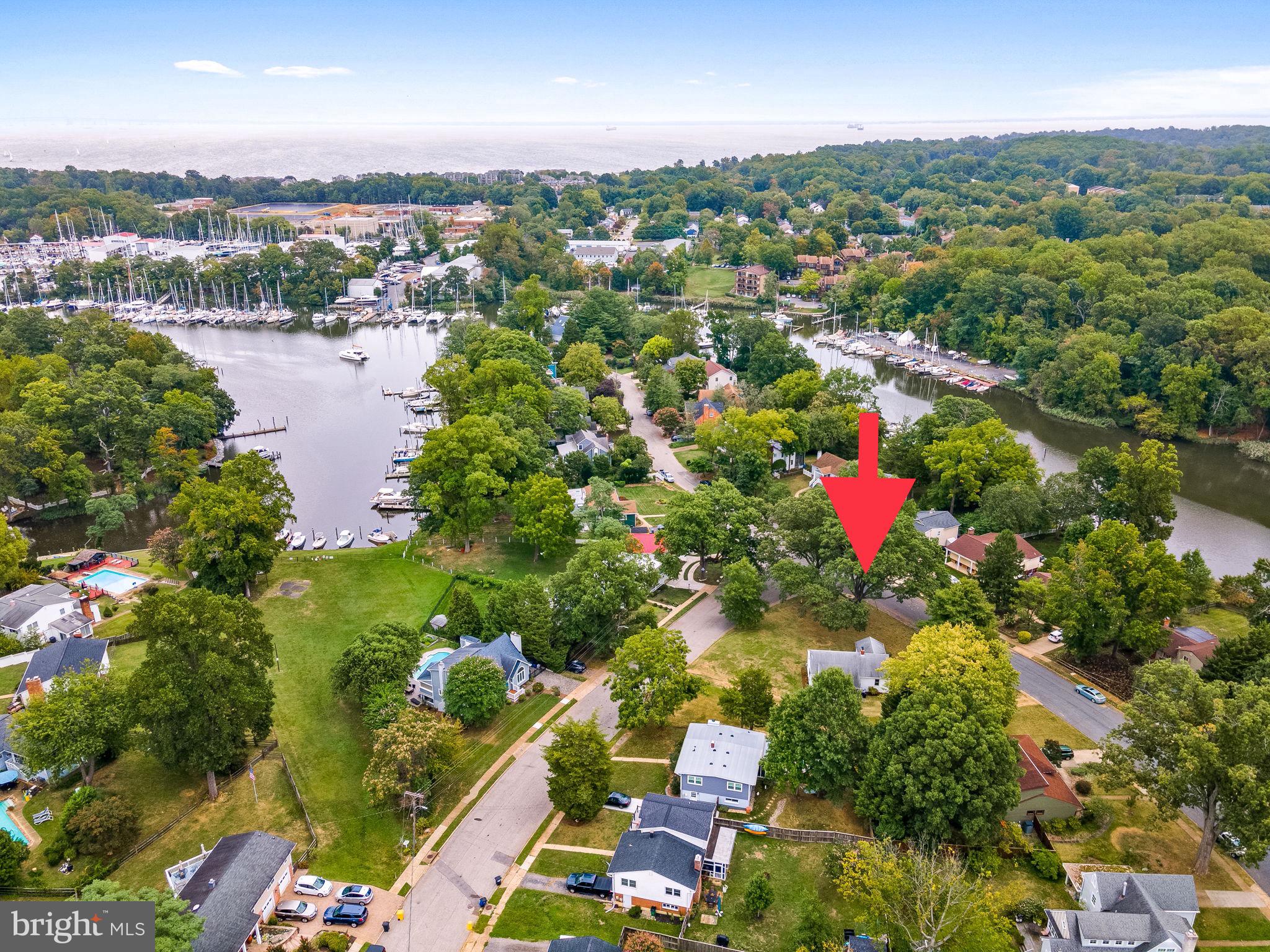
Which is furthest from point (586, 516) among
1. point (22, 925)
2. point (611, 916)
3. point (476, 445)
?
point (22, 925)

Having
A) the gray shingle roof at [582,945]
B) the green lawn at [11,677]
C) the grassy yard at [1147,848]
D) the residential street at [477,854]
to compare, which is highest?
the green lawn at [11,677]

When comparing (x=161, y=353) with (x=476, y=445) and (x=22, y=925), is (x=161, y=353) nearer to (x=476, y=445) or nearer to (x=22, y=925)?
(x=476, y=445)

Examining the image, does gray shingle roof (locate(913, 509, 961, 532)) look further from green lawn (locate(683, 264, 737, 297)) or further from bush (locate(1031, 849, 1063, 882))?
green lawn (locate(683, 264, 737, 297))

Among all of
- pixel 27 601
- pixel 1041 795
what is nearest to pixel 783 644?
pixel 1041 795

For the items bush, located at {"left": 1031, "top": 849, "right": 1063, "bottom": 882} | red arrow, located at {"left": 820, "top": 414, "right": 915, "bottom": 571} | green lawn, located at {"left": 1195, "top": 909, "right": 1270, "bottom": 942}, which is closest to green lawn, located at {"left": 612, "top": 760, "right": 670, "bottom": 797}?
bush, located at {"left": 1031, "top": 849, "right": 1063, "bottom": 882}

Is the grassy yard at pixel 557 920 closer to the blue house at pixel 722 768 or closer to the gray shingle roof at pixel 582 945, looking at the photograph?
the gray shingle roof at pixel 582 945

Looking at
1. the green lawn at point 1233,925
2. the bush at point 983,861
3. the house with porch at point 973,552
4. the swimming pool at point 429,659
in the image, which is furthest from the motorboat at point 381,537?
the green lawn at point 1233,925
